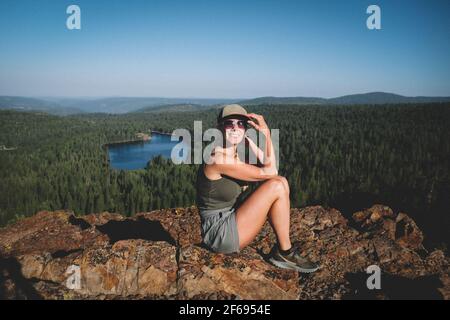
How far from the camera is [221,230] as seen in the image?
180 inches

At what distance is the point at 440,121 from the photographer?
327 ft

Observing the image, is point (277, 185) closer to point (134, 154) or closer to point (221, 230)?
point (221, 230)

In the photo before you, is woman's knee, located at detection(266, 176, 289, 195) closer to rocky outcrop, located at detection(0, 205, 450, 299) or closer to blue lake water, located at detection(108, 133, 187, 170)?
rocky outcrop, located at detection(0, 205, 450, 299)

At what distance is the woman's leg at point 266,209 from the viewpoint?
14.1ft

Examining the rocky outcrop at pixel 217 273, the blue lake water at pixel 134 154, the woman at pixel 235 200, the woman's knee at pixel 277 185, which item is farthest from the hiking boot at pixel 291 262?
the blue lake water at pixel 134 154

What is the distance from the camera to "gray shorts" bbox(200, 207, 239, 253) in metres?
4.53

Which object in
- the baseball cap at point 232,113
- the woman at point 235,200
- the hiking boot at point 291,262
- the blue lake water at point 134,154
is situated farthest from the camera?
the blue lake water at point 134,154

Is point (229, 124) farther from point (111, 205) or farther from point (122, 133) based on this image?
point (122, 133)

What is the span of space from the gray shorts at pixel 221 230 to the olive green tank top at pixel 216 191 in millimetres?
102

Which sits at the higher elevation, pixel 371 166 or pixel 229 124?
pixel 229 124

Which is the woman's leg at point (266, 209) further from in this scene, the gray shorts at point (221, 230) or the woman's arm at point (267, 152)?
the woman's arm at point (267, 152)

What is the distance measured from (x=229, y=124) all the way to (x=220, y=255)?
2.09m

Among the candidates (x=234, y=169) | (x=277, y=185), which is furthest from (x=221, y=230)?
(x=277, y=185)
